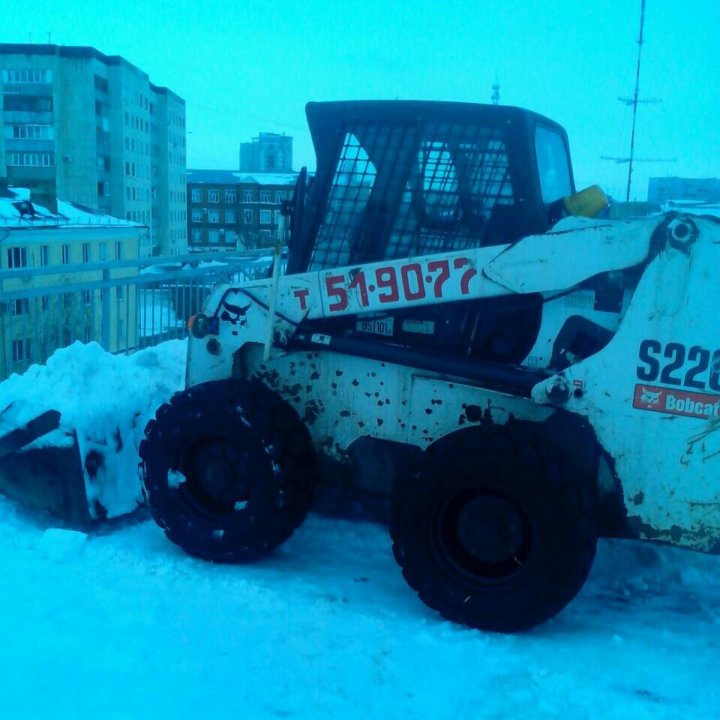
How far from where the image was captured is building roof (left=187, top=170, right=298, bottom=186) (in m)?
54.5

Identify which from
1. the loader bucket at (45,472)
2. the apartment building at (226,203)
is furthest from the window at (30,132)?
the loader bucket at (45,472)

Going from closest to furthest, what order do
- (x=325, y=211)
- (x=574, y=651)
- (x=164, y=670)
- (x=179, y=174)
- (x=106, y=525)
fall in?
(x=164, y=670)
(x=574, y=651)
(x=325, y=211)
(x=106, y=525)
(x=179, y=174)

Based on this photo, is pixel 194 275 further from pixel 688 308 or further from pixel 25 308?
pixel 688 308

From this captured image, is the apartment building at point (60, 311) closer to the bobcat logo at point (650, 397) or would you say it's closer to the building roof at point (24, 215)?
the bobcat logo at point (650, 397)

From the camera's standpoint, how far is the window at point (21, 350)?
6604 millimetres

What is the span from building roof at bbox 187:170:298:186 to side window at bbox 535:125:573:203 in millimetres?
43031

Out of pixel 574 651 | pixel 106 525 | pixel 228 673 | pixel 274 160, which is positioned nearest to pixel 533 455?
pixel 574 651

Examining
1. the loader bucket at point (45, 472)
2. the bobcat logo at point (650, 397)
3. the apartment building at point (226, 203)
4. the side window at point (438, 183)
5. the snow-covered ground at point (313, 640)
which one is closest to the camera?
the snow-covered ground at point (313, 640)

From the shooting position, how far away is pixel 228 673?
3338 mm

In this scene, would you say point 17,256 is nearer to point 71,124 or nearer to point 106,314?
point 106,314

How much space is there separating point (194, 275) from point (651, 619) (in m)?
6.10

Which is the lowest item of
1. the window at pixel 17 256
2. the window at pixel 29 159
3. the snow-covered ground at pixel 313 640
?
the snow-covered ground at pixel 313 640

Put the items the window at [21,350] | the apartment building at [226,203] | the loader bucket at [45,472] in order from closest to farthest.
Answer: the loader bucket at [45,472]
the window at [21,350]
the apartment building at [226,203]

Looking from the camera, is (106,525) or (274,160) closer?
(106,525)
